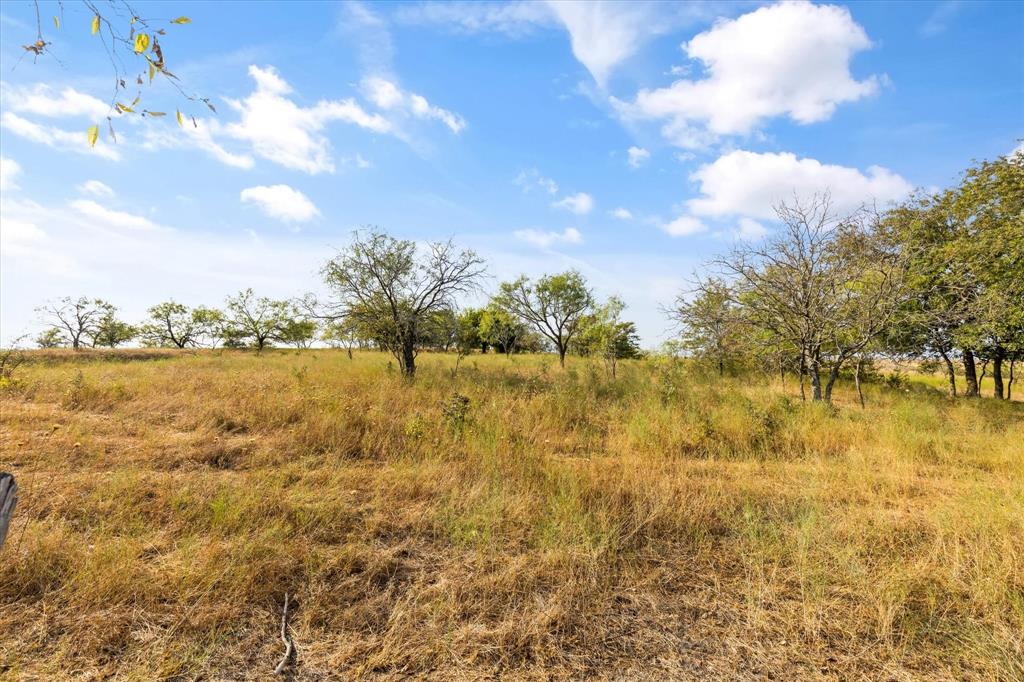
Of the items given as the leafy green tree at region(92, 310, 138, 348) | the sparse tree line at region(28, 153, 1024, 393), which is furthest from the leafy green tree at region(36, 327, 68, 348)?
the sparse tree line at region(28, 153, 1024, 393)

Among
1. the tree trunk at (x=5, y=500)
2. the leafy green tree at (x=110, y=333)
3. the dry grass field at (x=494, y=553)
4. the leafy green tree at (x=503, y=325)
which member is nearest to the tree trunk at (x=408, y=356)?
the dry grass field at (x=494, y=553)

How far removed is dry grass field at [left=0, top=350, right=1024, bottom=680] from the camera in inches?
Answer: 111

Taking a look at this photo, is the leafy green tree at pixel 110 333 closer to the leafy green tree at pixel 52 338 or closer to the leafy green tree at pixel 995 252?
the leafy green tree at pixel 52 338

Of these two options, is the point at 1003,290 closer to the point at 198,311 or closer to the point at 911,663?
the point at 911,663

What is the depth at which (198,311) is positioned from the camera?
1737 inches

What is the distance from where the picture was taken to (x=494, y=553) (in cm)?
382

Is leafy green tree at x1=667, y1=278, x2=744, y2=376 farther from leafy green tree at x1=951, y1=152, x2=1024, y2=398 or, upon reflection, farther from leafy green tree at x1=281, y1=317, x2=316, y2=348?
leafy green tree at x1=281, y1=317, x2=316, y2=348

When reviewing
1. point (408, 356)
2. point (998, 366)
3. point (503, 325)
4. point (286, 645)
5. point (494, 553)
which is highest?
point (503, 325)

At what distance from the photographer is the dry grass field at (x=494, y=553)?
2824 mm

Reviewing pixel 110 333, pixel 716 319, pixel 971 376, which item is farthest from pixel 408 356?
pixel 110 333

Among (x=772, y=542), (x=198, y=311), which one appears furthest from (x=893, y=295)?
(x=198, y=311)

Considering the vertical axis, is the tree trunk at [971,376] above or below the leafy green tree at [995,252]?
below

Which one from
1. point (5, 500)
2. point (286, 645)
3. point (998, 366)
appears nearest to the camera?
point (5, 500)

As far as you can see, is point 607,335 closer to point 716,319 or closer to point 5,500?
point 716,319
